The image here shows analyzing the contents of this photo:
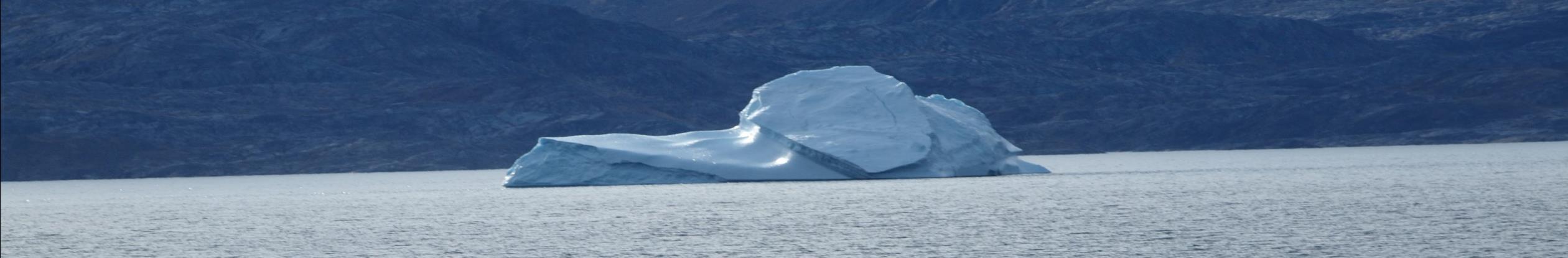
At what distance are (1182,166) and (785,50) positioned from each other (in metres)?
74.2

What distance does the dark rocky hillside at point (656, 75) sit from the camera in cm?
9919

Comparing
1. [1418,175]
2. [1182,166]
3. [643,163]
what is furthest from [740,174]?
[1182,166]

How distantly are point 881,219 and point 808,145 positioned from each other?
38.1 ft

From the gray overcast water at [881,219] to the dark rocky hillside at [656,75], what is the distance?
184 ft

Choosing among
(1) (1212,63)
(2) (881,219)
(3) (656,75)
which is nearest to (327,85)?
(3) (656,75)

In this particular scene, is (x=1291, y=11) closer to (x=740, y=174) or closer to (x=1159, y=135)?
(x=1159, y=135)

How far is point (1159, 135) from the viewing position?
109m

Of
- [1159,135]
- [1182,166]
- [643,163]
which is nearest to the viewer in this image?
[643,163]

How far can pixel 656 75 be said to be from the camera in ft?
388

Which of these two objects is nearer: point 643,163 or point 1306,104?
point 643,163

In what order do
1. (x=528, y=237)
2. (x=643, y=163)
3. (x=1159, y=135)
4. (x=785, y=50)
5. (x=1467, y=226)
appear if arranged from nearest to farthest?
(x=1467, y=226), (x=528, y=237), (x=643, y=163), (x=1159, y=135), (x=785, y=50)

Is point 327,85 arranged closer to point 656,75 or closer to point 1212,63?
point 656,75

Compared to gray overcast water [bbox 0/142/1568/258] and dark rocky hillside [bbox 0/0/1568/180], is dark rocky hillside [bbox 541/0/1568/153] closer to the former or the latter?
dark rocky hillside [bbox 0/0/1568/180]

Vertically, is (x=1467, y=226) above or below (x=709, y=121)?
below
